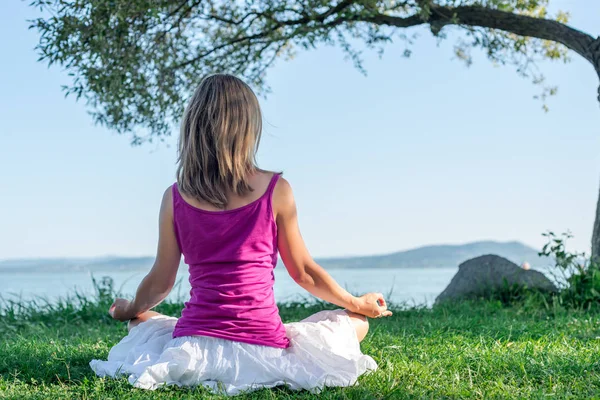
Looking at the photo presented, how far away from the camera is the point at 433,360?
3557mm

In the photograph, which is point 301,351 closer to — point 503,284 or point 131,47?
point 503,284

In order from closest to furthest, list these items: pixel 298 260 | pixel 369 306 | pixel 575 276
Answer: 1. pixel 298 260
2. pixel 369 306
3. pixel 575 276

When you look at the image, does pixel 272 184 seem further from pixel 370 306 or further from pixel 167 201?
pixel 370 306

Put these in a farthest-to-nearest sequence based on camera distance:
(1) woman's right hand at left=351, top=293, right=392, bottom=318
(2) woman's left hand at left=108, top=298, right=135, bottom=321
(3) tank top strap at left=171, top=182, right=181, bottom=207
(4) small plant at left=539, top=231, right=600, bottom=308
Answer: (4) small plant at left=539, top=231, right=600, bottom=308 → (2) woman's left hand at left=108, top=298, right=135, bottom=321 → (1) woman's right hand at left=351, top=293, right=392, bottom=318 → (3) tank top strap at left=171, top=182, right=181, bottom=207

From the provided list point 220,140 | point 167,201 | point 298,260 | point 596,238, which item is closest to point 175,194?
point 167,201

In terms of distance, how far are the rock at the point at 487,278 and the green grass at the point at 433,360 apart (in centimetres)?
84

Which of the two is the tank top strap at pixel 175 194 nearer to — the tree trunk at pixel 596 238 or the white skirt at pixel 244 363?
the white skirt at pixel 244 363

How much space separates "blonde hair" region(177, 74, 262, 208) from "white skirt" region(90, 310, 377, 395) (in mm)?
697

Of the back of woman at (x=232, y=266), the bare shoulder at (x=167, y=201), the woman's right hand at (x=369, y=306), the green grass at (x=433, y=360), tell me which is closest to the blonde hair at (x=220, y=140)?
the back of woman at (x=232, y=266)

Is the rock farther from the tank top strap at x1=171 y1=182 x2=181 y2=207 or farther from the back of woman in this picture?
the tank top strap at x1=171 y1=182 x2=181 y2=207

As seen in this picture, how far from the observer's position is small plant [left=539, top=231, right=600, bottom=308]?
630 cm

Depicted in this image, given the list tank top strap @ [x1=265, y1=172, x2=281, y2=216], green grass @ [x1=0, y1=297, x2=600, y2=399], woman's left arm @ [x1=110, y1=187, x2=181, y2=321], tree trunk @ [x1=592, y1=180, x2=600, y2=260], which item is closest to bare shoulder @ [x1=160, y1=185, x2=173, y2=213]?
woman's left arm @ [x1=110, y1=187, x2=181, y2=321]

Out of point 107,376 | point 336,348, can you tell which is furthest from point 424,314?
point 107,376

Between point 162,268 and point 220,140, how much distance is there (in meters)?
0.74
